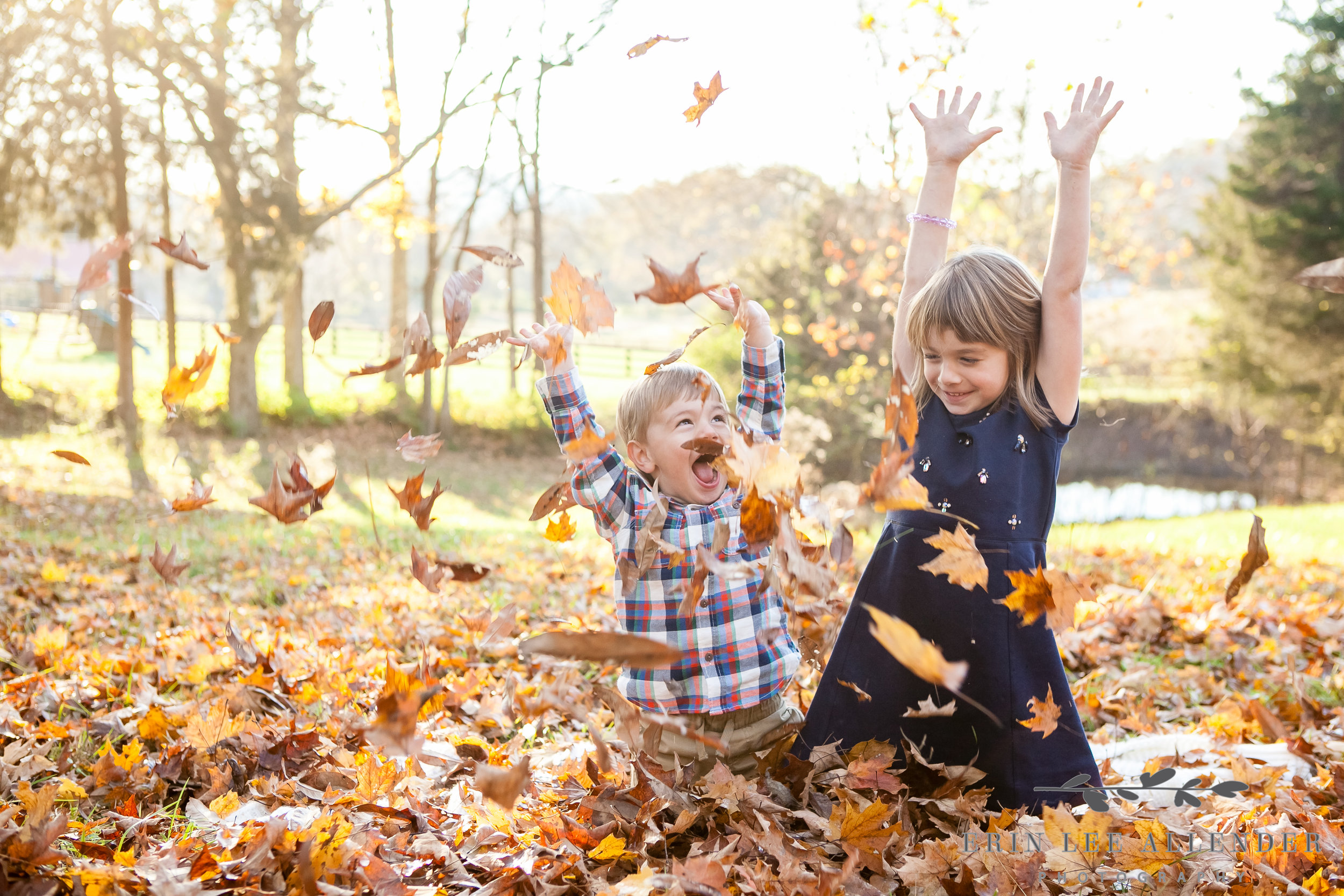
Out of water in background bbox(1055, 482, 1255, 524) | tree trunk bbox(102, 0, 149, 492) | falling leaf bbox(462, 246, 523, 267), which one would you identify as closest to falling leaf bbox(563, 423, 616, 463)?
falling leaf bbox(462, 246, 523, 267)

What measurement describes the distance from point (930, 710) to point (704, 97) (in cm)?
158

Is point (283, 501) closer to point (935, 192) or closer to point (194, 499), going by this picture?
point (194, 499)

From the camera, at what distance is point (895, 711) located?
7.34 feet

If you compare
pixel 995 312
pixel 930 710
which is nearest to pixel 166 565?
pixel 930 710

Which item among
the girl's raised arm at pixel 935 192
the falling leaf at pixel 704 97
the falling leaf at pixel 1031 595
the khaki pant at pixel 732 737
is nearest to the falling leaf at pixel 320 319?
the falling leaf at pixel 704 97

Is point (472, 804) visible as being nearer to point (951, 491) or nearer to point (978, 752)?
point (978, 752)

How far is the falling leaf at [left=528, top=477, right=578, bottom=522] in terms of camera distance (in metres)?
2.13

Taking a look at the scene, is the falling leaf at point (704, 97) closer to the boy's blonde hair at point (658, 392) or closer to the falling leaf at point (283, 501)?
the boy's blonde hair at point (658, 392)

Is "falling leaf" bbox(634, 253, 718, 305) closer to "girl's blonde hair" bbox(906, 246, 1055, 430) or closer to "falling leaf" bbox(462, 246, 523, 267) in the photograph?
"falling leaf" bbox(462, 246, 523, 267)

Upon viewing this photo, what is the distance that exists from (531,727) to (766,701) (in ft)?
2.92

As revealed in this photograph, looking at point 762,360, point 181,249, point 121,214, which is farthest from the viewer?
point 121,214

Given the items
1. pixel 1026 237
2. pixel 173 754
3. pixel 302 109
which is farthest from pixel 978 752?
pixel 1026 237

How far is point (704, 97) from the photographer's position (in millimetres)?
2328

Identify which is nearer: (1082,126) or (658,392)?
(1082,126)
